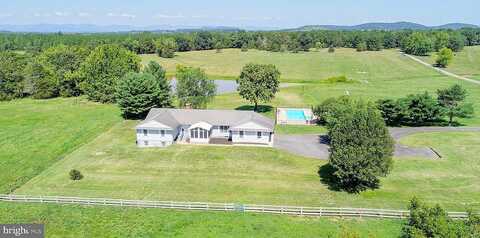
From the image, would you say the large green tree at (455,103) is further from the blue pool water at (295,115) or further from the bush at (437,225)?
the bush at (437,225)

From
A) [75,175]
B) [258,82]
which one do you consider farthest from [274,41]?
[75,175]

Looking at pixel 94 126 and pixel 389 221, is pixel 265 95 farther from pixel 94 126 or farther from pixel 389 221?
pixel 389 221

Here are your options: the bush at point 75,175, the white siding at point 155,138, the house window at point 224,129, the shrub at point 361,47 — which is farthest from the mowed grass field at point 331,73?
the bush at point 75,175

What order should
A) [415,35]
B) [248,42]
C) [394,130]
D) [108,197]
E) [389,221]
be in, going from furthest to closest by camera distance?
[248,42], [415,35], [394,130], [108,197], [389,221]

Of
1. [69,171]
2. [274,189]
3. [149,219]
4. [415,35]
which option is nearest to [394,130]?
[274,189]

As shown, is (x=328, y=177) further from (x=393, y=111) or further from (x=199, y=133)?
(x=393, y=111)
